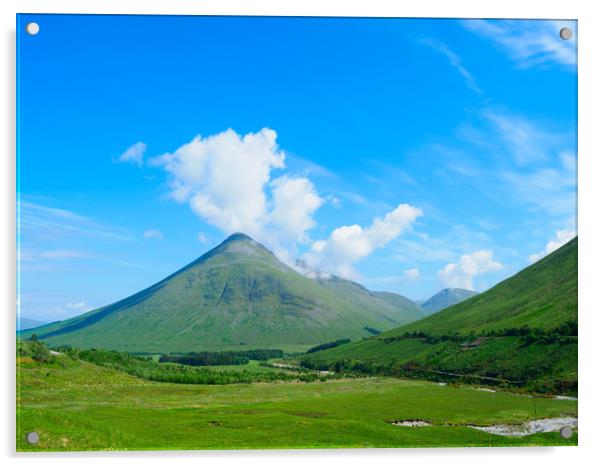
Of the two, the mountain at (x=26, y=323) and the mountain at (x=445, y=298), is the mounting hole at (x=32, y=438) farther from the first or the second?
the mountain at (x=445, y=298)

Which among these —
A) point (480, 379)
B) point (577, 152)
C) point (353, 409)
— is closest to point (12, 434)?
point (353, 409)

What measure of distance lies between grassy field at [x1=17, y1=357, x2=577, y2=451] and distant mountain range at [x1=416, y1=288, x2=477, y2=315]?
13.6ft

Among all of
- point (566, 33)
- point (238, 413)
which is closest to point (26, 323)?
point (238, 413)

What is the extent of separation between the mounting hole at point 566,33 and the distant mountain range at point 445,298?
9.36m

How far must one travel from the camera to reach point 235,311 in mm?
38406

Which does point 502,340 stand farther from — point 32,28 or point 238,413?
point 32,28

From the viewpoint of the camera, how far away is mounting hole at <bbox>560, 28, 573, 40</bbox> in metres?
15.3

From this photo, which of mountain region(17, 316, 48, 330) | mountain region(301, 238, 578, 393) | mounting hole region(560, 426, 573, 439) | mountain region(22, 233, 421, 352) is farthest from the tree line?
mounting hole region(560, 426, 573, 439)

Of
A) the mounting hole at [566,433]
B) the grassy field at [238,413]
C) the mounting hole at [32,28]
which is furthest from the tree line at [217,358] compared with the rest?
the mounting hole at [32,28]

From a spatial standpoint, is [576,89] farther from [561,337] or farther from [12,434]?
[12,434]

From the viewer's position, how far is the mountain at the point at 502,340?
57.1ft

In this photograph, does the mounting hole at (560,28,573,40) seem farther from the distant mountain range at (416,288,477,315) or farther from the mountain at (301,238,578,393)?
the distant mountain range at (416,288,477,315)

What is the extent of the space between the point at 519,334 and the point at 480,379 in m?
2.61

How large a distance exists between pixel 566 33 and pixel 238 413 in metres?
14.7
